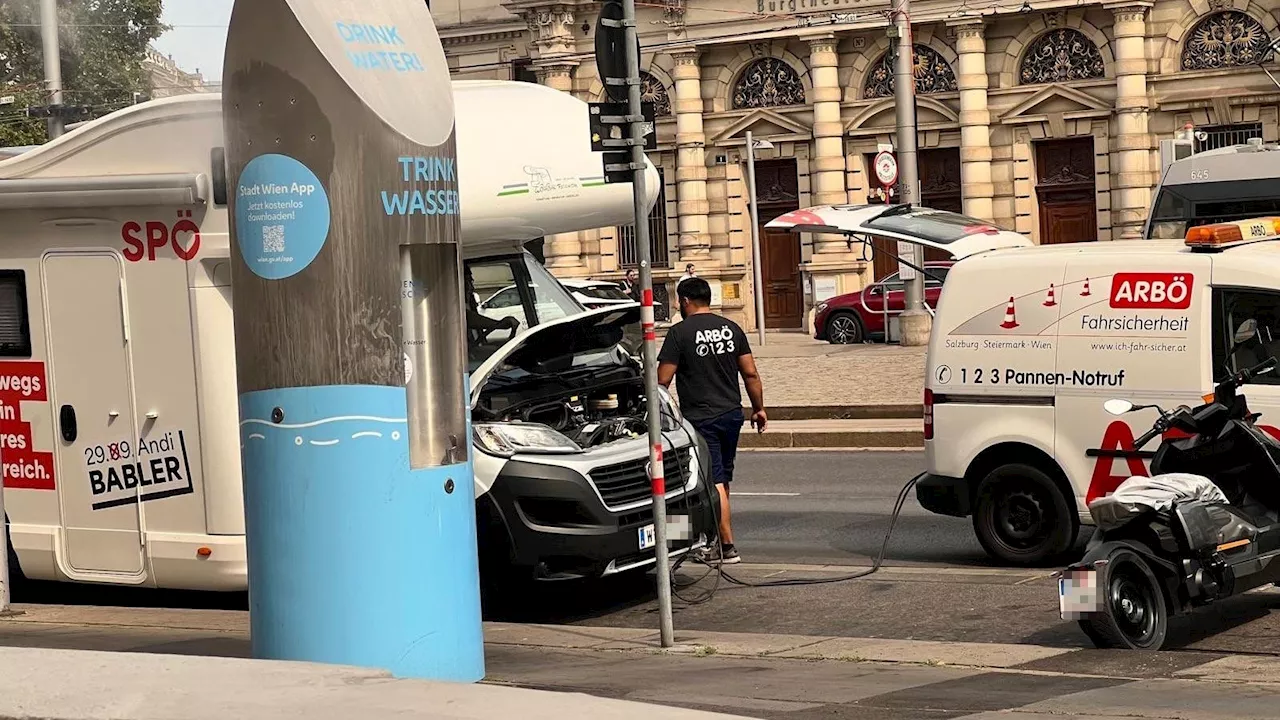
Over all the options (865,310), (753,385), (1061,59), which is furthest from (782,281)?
(753,385)

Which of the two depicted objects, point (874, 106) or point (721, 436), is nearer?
point (721, 436)

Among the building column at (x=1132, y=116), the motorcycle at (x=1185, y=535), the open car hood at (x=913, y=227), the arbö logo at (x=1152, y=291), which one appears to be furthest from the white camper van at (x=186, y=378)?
the building column at (x=1132, y=116)

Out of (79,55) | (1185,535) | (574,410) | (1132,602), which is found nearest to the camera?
(1185,535)

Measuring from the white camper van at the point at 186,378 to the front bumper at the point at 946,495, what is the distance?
1.59 metres

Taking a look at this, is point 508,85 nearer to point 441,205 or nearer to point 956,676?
point 441,205

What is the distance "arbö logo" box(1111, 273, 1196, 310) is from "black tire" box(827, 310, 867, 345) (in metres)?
23.7

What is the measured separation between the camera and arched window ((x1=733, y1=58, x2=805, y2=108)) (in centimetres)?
4050

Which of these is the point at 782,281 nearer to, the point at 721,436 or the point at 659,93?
the point at 659,93

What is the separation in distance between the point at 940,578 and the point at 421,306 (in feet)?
15.2

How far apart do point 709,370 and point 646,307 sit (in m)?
3.12

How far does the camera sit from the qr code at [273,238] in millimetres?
7664

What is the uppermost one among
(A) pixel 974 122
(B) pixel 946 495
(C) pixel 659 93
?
(C) pixel 659 93

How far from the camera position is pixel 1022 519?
11.7m

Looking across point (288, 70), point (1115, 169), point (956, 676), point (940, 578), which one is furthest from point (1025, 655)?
point (1115, 169)
